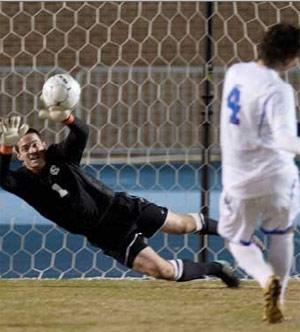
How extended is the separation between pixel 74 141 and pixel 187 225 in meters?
0.90

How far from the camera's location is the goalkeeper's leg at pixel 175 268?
21.3ft

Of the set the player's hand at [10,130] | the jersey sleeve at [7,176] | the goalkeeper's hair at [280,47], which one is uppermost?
the goalkeeper's hair at [280,47]

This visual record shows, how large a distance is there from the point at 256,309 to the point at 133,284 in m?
1.20

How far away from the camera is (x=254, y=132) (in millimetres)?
5238

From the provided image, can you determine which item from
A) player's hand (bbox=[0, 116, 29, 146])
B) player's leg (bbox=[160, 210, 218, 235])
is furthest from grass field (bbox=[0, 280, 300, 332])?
player's hand (bbox=[0, 116, 29, 146])

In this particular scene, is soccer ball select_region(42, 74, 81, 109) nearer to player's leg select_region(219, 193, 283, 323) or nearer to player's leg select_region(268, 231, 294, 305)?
player's leg select_region(219, 193, 283, 323)

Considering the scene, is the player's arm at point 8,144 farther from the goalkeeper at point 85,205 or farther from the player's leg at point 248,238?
the player's leg at point 248,238

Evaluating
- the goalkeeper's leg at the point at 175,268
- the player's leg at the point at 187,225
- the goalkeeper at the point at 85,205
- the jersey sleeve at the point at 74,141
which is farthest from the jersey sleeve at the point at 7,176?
the player's leg at the point at 187,225

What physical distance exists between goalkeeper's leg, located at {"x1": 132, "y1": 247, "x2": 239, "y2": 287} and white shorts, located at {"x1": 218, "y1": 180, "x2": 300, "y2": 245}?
40.4 inches

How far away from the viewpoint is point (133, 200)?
6820 millimetres

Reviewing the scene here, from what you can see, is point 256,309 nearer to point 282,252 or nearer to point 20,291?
point 282,252

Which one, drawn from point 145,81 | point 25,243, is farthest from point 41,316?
point 145,81

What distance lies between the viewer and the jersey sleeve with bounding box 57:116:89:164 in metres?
6.50

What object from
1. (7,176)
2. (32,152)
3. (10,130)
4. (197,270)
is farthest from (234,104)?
(7,176)
